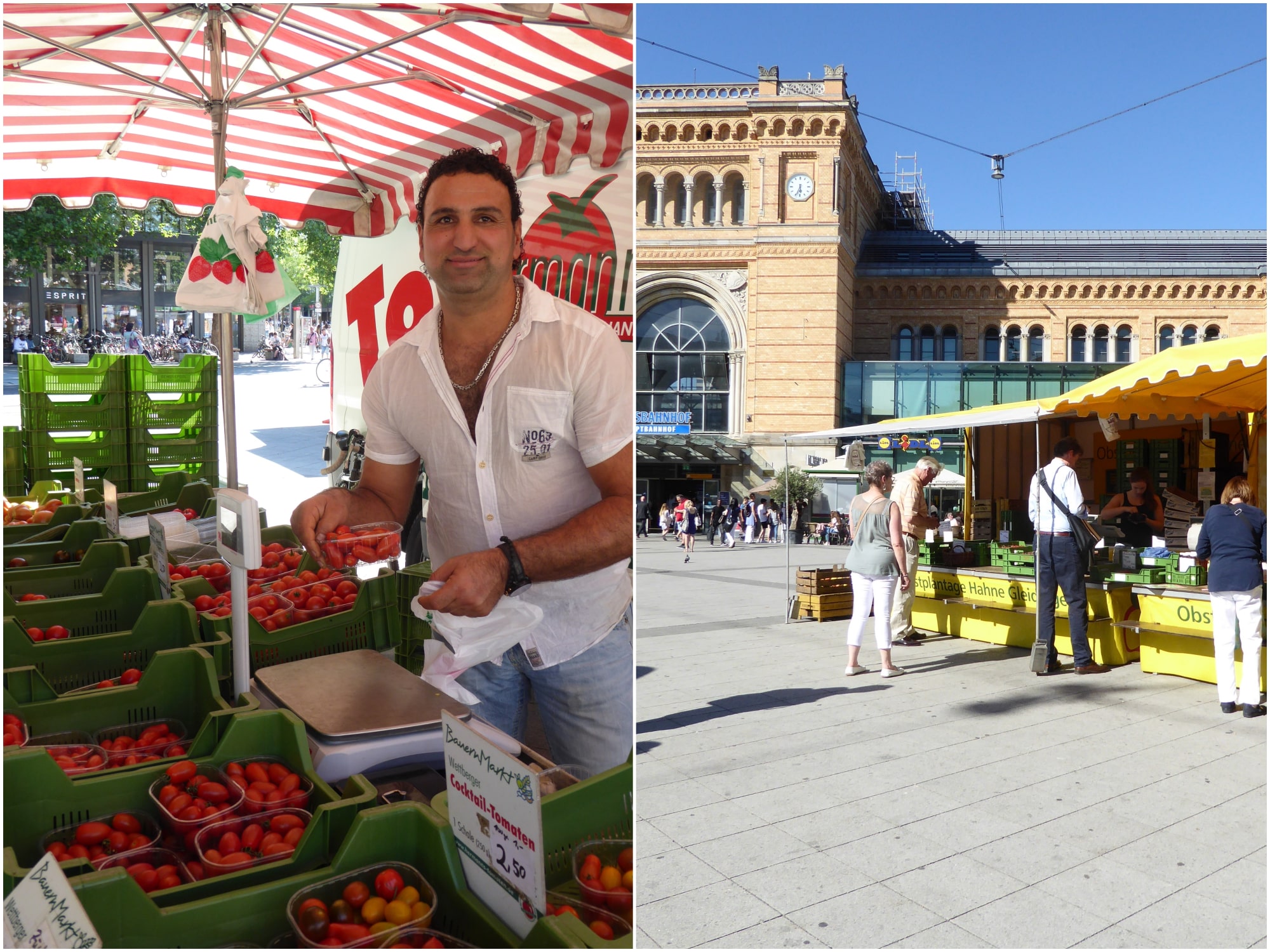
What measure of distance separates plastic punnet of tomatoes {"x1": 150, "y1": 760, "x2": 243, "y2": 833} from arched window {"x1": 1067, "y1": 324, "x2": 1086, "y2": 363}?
1536 inches

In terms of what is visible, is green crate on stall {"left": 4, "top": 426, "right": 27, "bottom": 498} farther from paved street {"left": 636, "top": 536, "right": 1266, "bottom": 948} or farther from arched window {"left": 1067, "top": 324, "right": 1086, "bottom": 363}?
arched window {"left": 1067, "top": 324, "right": 1086, "bottom": 363}

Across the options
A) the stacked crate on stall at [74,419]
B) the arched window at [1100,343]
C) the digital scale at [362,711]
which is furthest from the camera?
the arched window at [1100,343]

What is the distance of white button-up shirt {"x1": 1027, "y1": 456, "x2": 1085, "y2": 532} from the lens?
6.91m

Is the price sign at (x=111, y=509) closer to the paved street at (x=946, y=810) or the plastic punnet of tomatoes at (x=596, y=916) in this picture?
the paved street at (x=946, y=810)

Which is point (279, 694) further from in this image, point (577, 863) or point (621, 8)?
point (621, 8)

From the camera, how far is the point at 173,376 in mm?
6207

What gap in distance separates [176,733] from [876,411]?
108ft

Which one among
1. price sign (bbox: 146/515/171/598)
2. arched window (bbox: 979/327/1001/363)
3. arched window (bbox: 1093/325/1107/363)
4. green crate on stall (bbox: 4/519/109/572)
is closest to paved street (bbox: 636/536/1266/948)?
price sign (bbox: 146/515/171/598)

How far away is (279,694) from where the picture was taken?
2.62m

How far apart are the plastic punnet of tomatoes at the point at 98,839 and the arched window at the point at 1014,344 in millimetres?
38246

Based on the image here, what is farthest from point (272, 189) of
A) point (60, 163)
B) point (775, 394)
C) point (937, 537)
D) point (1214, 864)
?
point (775, 394)

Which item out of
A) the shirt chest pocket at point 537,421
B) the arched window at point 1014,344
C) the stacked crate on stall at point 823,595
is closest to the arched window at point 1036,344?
the arched window at point 1014,344

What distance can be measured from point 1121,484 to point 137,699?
40.8 ft

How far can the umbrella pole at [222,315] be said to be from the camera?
2.96 metres
